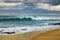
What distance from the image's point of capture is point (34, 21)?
1.05 metres

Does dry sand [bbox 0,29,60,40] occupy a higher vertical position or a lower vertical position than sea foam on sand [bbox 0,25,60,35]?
lower

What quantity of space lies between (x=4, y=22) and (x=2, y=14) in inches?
2.7

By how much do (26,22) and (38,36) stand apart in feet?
0.52

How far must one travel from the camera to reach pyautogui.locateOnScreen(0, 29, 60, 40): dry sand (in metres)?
1.00

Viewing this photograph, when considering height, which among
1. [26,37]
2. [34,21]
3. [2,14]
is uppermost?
[2,14]

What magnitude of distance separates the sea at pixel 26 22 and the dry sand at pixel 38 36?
52 millimetres

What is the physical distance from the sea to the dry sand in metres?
0.05

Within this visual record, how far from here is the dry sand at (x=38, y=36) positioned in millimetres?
995

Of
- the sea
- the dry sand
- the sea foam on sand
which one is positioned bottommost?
the dry sand

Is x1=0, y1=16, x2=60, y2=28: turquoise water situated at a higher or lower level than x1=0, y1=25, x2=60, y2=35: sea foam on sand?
higher

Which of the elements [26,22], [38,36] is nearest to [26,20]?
[26,22]

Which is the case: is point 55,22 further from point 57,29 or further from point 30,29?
point 30,29

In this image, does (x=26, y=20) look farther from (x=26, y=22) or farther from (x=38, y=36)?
(x=38, y=36)

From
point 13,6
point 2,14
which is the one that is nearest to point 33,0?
point 13,6
